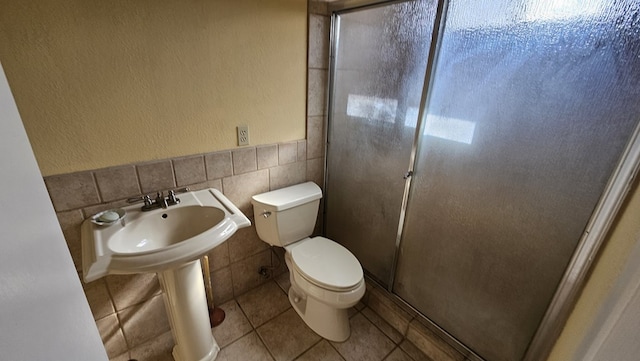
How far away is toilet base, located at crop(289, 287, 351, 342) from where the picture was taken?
4.85 feet

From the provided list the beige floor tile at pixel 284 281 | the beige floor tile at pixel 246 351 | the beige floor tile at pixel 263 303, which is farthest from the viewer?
the beige floor tile at pixel 284 281

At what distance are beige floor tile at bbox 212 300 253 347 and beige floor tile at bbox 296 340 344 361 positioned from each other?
36 cm

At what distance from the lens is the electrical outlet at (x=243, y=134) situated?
55.2 inches

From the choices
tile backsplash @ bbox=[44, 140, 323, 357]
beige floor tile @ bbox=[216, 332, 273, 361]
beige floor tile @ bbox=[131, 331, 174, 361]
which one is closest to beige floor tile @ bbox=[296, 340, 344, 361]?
beige floor tile @ bbox=[216, 332, 273, 361]

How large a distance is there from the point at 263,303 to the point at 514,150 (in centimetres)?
158

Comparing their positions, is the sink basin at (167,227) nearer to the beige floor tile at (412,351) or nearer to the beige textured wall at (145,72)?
the beige textured wall at (145,72)

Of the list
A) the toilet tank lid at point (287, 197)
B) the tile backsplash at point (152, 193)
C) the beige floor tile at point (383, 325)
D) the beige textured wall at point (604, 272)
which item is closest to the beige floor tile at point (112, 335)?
the tile backsplash at point (152, 193)

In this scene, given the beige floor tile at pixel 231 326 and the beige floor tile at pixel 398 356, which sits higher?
the beige floor tile at pixel 231 326

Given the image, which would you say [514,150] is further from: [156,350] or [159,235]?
[156,350]

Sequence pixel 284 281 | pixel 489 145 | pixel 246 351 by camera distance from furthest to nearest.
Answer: pixel 284 281
pixel 246 351
pixel 489 145

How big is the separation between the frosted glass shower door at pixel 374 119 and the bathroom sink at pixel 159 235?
2.61 ft

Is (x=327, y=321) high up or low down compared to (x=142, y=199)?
down

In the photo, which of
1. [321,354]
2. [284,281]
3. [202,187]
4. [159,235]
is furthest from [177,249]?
[284,281]

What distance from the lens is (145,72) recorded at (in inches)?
42.9
